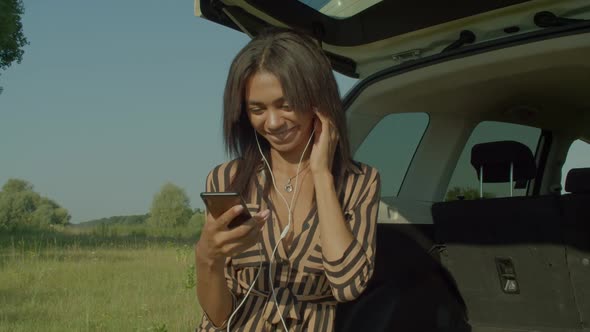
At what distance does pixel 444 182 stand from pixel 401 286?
78cm

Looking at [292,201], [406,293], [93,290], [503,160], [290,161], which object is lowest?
[93,290]

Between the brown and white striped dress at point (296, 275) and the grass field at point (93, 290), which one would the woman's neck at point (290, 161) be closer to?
the brown and white striped dress at point (296, 275)

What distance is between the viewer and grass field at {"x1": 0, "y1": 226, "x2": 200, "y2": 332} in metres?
5.59

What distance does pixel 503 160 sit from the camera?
3.30m

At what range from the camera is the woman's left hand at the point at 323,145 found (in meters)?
2.04

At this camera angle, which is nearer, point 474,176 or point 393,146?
point 393,146

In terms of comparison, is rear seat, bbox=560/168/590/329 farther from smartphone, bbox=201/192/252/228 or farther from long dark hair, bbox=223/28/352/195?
smartphone, bbox=201/192/252/228

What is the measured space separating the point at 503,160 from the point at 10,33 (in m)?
19.6

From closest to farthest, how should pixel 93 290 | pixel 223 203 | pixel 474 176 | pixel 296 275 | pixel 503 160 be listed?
pixel 223 203 < pixel 296 275 < pixel 503 160 < pixel 474 176 < pixel 93 290

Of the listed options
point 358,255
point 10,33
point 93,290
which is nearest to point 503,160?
point 358,255

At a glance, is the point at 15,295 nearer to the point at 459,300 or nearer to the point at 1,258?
the point at 1,258

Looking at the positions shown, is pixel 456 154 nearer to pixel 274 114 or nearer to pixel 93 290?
pixel 274 114

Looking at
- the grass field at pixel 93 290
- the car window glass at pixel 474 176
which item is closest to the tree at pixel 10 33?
the grass field at pixel 93 290

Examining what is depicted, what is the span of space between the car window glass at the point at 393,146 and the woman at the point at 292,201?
996 millimetres
